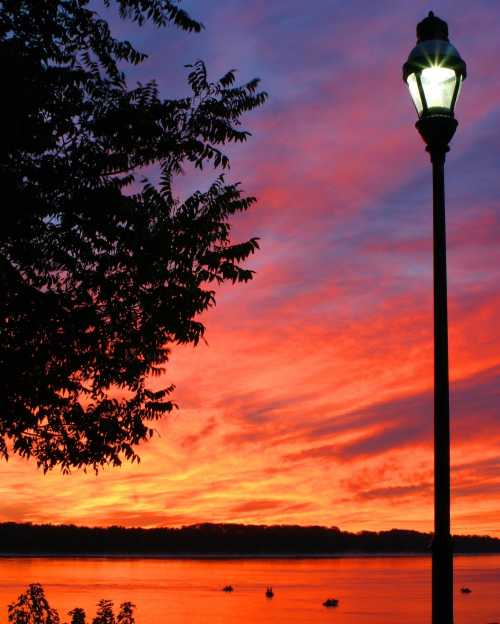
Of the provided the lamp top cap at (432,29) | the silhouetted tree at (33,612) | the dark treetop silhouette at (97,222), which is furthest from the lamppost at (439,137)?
the silhouetted tree at (33,612)

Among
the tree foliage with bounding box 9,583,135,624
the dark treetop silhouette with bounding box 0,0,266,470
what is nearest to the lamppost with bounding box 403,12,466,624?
the dark treetop silhouette with bounding box 0,0,266,470

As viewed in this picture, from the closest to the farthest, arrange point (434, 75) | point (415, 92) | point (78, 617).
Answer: point (434, 75) < point (415, 92) < point (78, 617)

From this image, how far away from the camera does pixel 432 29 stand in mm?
9625

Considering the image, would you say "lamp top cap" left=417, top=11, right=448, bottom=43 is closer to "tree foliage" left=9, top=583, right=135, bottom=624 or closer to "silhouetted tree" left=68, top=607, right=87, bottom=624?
"tree foliage" left=9, top=583, right=135, bottom=624

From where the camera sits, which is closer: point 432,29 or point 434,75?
point 434,75

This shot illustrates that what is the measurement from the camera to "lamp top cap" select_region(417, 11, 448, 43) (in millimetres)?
9633

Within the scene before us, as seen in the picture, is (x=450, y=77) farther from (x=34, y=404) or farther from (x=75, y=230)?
(x=34, y=404)

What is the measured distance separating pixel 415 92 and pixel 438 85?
0.83 feet

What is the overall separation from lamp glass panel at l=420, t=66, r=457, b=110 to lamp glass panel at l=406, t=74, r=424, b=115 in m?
0.09

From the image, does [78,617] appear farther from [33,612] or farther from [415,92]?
[415,92]

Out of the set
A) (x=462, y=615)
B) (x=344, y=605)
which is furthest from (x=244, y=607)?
(x=462, y=615)

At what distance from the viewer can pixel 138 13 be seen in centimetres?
1561

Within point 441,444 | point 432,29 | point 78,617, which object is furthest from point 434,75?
point 78,617

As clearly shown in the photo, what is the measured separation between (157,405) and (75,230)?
17.1ft
